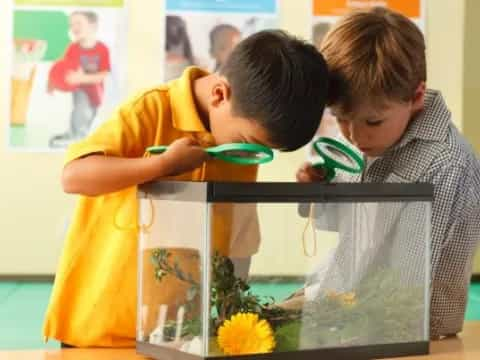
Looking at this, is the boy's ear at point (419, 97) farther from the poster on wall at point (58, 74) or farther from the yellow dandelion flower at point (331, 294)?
the poster on wall at point (58, 74)

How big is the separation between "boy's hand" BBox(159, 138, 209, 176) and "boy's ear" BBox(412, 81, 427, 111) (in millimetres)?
320

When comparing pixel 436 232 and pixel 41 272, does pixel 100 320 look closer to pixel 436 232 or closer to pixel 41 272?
pixel 436 232

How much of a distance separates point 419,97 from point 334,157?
15cm

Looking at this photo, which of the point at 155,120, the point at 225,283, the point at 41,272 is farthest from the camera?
the point at 41,272

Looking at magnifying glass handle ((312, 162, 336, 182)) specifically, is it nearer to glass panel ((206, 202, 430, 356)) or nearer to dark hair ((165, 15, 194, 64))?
glass panel ((206, 202, 430, 356))

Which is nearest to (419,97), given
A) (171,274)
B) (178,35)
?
(171,274)

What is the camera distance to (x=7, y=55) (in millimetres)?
3312

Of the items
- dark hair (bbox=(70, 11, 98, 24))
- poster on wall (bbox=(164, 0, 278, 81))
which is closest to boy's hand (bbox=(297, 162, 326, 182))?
poster on wall (bbox=(164, 0, 278, 81))

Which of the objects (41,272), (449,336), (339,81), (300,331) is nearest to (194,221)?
(300,331)

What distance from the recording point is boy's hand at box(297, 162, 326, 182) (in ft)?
3.63

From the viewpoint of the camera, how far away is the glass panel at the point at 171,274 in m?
0.92

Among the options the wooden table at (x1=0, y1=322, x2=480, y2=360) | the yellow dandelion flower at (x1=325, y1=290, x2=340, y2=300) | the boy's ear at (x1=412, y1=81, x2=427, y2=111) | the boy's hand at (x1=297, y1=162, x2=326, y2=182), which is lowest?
the wooden table at (x1=0, y1=322, x2=480, y2=360)

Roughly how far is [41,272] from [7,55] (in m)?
0.79

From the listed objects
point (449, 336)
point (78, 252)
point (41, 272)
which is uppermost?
point (78, 252)
